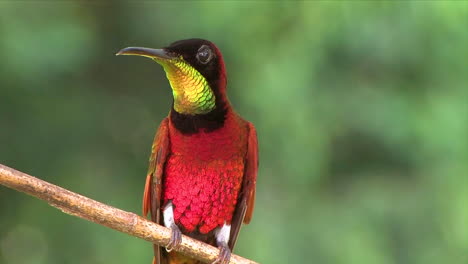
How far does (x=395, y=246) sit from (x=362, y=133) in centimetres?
90

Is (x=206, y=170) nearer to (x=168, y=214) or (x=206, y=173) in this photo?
(x=206, y=173)

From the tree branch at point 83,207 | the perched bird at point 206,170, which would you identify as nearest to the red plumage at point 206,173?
the perched bird at point 206,170

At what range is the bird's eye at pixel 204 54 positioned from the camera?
2.87 metres

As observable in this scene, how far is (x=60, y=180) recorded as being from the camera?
5621 millimetres

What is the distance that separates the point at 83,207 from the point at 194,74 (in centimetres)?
71

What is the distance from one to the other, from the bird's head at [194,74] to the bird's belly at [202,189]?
0.29 meters

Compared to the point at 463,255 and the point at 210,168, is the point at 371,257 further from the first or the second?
the point at 210,168

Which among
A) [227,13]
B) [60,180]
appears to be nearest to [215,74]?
[227,13]

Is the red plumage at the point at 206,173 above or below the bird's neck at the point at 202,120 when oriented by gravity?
A: below

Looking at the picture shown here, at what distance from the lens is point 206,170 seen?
3.20 m

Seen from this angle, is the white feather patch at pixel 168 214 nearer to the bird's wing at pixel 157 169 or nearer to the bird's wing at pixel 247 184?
the bird's wing at pixel 157 169

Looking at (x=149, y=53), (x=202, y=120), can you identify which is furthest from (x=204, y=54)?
(x=149, y=53)

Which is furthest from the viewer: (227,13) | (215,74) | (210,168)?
(227,13)

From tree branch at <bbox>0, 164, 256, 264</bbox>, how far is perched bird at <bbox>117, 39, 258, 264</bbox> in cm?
37
